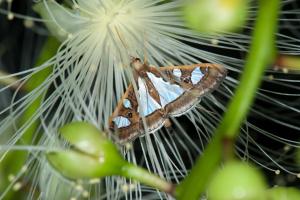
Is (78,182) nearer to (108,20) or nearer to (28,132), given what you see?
(28,132)

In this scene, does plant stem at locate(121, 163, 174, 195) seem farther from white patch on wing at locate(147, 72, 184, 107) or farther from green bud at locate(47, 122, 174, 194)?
Result: white patch on wing at locate(147, 72, 184, 107)

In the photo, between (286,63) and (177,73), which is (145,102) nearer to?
(177,73)

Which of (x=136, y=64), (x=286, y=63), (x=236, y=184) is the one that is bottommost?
(x=236, y=184)

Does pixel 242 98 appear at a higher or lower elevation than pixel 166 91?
A: lower

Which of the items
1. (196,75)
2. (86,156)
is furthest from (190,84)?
(86,156)

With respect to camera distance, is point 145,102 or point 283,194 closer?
point 283,194

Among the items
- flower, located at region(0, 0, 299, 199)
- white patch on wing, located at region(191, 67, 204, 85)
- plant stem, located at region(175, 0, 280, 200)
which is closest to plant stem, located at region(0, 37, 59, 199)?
flower, located at region(0, 0, 299, 199)
